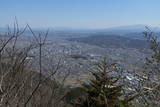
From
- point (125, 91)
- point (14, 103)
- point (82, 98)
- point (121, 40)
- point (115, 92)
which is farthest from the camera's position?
point (121, 40)

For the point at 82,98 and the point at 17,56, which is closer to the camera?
the point at 17,56

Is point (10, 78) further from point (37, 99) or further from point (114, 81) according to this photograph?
point (114, 81)

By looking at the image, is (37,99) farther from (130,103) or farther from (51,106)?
(130,103)

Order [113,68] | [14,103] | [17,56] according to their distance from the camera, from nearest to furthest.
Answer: [14,103] < [17,56] < [113,68]

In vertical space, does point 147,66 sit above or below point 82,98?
above

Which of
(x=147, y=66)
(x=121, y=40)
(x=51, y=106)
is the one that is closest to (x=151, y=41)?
(x=147, y=66)

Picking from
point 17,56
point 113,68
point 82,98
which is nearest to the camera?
point 17,56

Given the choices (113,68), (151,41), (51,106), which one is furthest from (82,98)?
(151,41)

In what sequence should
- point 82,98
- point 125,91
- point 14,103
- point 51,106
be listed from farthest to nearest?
point 82,98 < point 125,91 < point 51,106 < point 14,103

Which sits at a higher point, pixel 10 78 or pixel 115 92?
pixel 10 78
